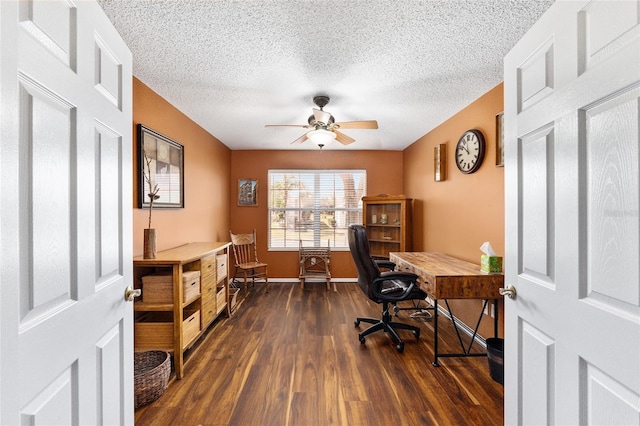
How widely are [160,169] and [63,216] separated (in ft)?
6.89

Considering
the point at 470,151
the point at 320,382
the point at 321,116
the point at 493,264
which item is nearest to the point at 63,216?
the point at 320,382

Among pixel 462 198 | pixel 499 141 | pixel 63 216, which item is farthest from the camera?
pixel 462 198

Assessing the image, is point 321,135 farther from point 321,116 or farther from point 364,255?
point 364,255

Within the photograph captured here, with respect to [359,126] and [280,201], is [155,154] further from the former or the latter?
[280,201]

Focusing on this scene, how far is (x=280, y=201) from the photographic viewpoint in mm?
5062

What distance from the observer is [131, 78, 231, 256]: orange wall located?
2441 mm

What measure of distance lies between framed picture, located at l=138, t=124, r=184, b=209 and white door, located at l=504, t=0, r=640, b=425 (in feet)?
8.58

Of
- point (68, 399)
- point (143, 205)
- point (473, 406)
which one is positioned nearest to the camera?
point (68, 399)

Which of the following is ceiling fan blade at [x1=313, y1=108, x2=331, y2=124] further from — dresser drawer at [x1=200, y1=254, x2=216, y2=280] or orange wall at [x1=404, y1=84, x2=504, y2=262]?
dresser drawer at [x1=200, y1=254, x2=216, y2=280]

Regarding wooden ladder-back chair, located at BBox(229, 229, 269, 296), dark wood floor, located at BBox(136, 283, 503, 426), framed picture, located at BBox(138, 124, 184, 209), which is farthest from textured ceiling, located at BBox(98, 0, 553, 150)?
dark wood floor, located at BBox(136, 283, 503, 426)

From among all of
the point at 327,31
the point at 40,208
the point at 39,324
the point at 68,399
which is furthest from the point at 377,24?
the point at 68,399

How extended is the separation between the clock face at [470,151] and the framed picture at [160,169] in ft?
9.95

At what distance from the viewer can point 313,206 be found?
5074 millimetres

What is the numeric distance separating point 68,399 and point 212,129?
11.5ft
